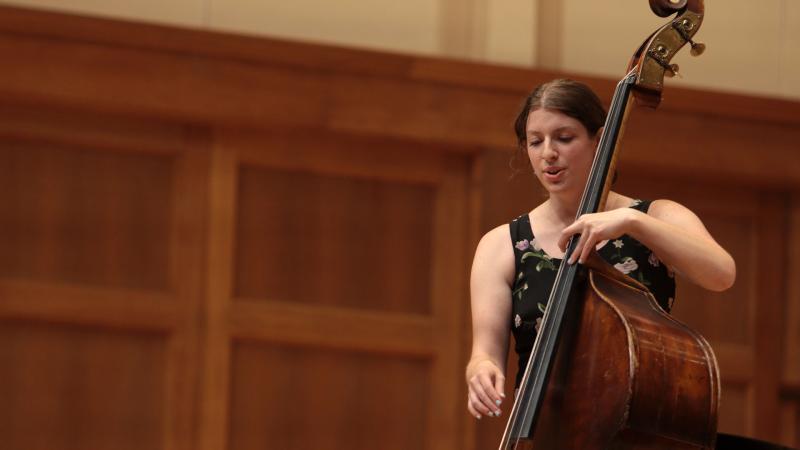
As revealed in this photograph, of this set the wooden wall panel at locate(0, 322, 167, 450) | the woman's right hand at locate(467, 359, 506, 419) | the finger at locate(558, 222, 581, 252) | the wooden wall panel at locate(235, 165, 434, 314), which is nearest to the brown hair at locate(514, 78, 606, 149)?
the finger at locate(558, 222, 581, 252)

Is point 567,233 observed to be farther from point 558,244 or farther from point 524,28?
point 524,28

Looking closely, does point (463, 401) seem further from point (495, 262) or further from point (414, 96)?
point (495, 262)

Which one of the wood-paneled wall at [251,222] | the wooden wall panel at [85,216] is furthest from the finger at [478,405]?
the wooden wall panel at [85,216]

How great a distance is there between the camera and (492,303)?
233cm

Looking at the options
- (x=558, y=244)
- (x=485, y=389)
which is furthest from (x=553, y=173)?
(x=485, y=389)

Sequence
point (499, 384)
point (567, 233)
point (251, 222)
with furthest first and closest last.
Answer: point (251, 222) < point (499, 384) < point (567, 233)

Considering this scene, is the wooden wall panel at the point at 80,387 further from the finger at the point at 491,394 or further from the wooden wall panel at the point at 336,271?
the finger at the point at 491,394

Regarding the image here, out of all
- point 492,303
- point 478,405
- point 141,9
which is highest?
point 141,9

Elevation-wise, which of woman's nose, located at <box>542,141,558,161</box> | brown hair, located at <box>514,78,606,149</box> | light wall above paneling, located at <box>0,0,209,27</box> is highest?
Result: light wall above paneling, located at <box>0,0,209,27</box>

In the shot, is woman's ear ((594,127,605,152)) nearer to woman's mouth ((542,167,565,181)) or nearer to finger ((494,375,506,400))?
woman's mouth ((542,167,565,181))

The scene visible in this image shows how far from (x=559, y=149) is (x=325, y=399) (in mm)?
2372

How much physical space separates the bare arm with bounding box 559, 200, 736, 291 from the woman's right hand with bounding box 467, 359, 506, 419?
0.80 ft

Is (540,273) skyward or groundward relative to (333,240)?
groundward

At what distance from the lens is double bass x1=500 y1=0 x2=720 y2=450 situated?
1.91 meters
